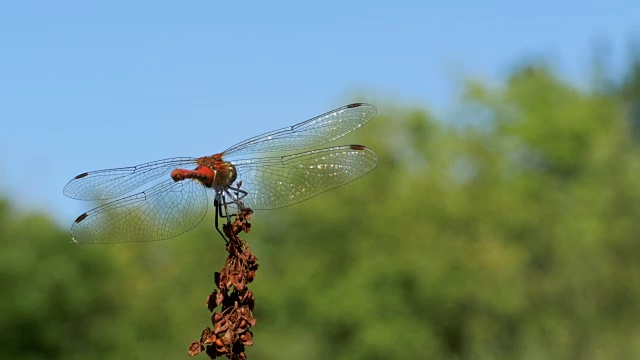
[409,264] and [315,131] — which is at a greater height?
[315,131]

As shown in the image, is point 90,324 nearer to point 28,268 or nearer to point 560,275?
point 28,268

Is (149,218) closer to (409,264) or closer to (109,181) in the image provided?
(109,181)

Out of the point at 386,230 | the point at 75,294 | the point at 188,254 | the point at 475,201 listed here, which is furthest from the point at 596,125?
the point at 75,294

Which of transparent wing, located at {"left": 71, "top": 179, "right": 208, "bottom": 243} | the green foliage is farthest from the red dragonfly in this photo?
the green foliage

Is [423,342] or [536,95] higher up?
[536,95]

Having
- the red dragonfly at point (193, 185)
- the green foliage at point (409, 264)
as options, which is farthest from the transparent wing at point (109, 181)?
the green foliage at point (409, 264)

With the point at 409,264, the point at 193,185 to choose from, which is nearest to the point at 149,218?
the point at 193,185

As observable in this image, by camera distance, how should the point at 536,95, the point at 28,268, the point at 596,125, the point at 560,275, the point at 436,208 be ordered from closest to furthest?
the point at 560,275 < the point at 28,268 < the point at 436,208 < the point at 596,125 < the point at 536,95
